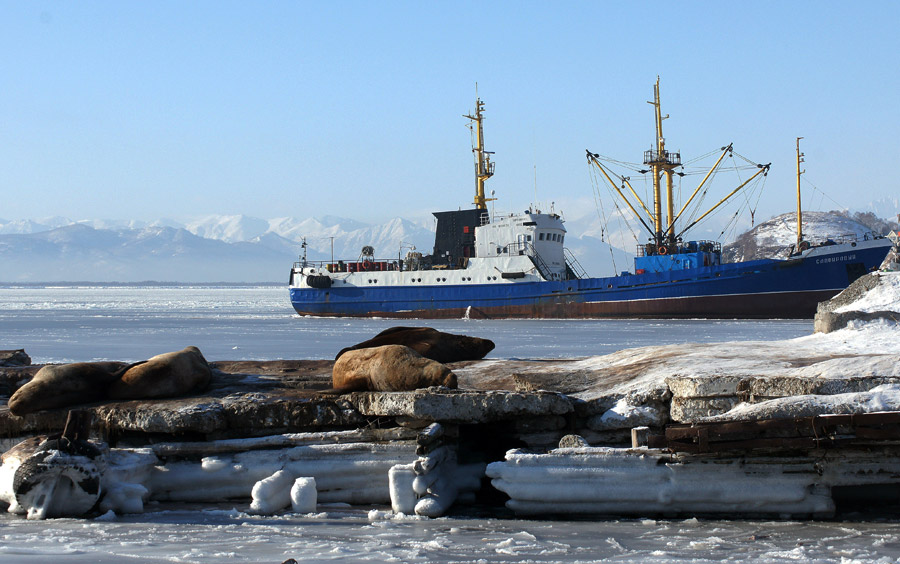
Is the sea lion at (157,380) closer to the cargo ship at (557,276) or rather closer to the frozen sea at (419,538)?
the frozen sea at (419,538)

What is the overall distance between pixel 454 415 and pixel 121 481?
2.27 metres

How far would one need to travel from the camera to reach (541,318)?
32.8m

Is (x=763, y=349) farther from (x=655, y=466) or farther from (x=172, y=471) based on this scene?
(x=172, y=471)

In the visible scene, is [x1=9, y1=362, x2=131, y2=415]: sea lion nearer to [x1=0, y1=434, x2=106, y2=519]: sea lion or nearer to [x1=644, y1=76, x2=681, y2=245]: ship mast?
[x1=0, y1=434, x2=106, y2=519]: sea lion

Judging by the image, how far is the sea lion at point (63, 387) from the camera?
6562mm

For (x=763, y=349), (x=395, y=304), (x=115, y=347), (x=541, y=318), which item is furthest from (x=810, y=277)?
(x=763, y=349)

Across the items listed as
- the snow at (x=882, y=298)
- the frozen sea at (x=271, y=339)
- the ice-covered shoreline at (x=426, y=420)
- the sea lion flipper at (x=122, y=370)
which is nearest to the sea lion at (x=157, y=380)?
the sea lion flipper at (x=122, y=370)

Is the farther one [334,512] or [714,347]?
[714,347]

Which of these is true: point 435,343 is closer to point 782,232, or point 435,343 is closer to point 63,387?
point 63,387

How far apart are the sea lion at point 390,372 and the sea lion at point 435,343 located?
115 cm

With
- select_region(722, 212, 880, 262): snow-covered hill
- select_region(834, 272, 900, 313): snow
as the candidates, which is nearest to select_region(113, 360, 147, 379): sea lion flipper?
select_region(834, 272, 900, 313): snow

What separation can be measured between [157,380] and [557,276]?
28172 mm

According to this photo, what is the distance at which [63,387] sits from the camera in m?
6.68

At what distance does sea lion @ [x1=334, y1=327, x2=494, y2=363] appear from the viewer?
8.14 m
